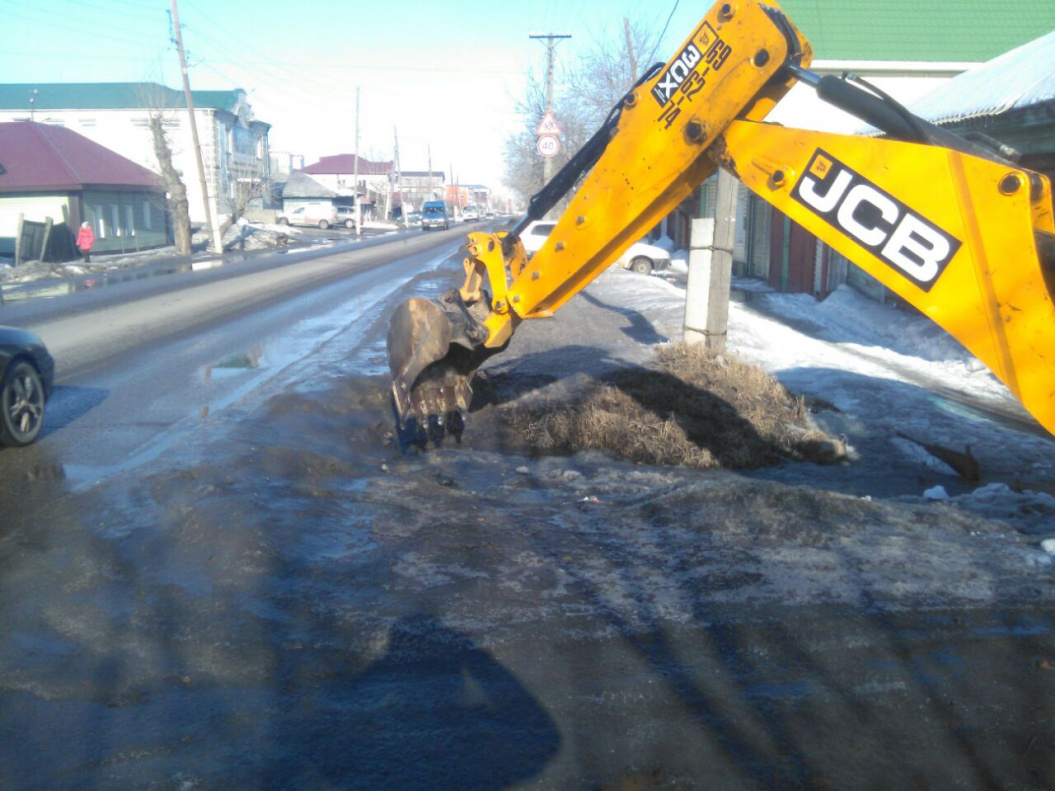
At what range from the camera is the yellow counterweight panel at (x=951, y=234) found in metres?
3.61

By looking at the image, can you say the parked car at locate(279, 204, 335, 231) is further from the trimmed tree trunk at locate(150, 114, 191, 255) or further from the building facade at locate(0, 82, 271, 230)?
the trimmed tree trunk at locate(150, 114, 191, 255)

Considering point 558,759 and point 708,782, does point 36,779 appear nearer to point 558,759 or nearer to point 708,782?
point 558,759

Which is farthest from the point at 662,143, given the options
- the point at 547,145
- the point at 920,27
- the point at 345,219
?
the point at 345,219

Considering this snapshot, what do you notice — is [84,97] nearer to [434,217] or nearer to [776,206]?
[434,217]

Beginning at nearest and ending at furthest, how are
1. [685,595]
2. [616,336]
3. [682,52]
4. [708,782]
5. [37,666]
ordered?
[708,782]
[37,666]
[685,595]
[682,52]
[616,336]

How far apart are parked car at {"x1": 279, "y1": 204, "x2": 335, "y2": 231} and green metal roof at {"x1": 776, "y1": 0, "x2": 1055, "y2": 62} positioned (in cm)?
5588

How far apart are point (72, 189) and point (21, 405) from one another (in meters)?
33.7

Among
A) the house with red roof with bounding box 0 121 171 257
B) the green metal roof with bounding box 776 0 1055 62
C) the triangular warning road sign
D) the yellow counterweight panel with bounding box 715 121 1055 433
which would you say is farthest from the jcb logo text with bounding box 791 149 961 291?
the house with red roof with bounding box 0 121 171 257

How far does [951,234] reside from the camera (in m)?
3.81

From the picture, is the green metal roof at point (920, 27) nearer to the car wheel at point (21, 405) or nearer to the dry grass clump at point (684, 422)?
the dry grass clump at point (684, 422)

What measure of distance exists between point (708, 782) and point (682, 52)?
4.24m

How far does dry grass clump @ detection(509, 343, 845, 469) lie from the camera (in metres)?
7.84

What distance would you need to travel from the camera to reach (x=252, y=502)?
5680 millimetres

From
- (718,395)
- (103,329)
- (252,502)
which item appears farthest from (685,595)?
(103,329)
